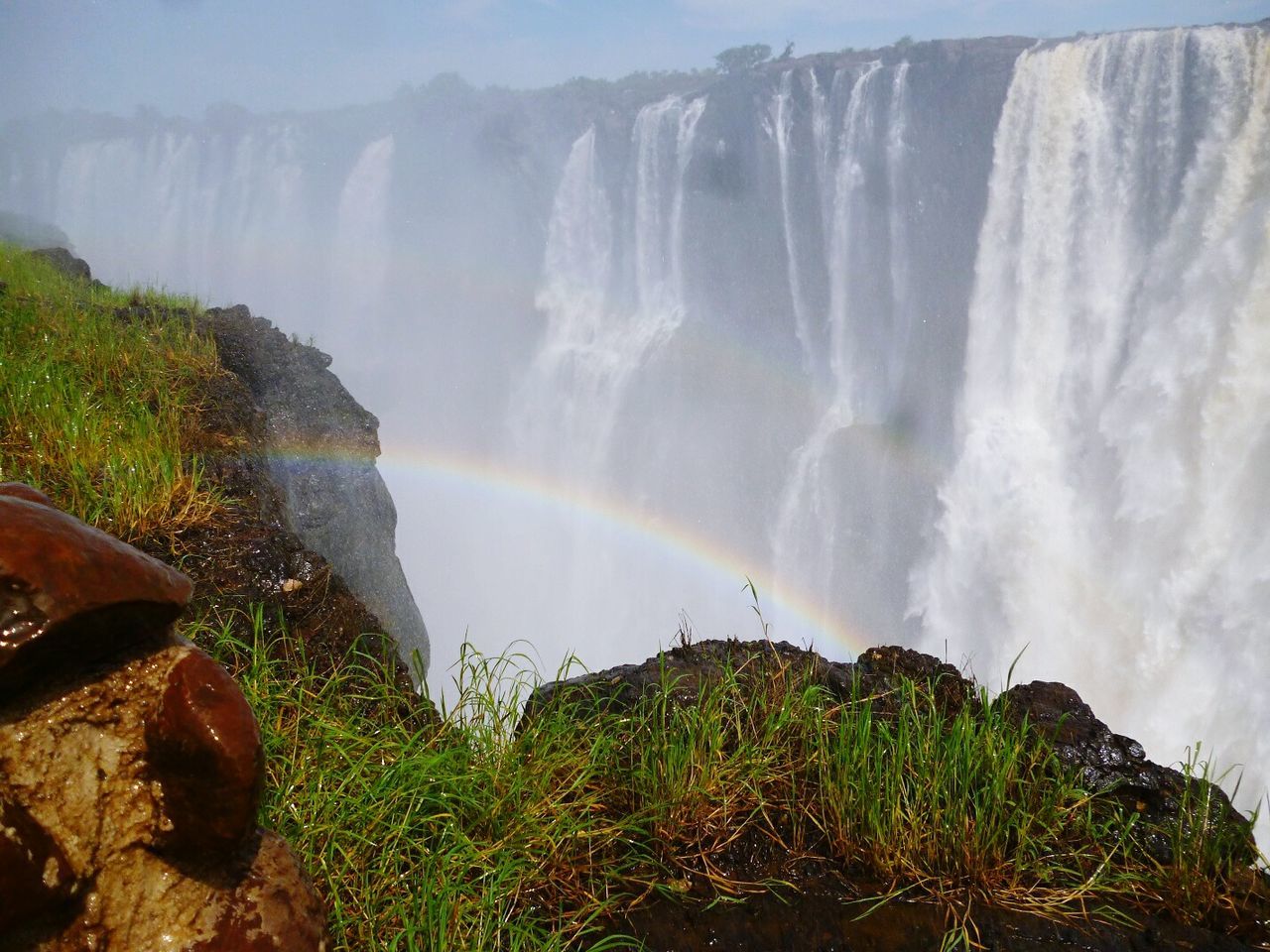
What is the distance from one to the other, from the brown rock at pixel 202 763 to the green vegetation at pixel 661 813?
50 centimetres

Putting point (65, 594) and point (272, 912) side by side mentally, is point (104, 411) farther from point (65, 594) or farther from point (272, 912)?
point (272, 912)

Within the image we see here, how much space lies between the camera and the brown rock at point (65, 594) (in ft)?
3.78

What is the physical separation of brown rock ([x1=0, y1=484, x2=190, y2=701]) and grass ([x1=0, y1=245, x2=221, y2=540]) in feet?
6.50

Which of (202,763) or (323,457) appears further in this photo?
(323,457)

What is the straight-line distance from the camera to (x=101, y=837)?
1248mm

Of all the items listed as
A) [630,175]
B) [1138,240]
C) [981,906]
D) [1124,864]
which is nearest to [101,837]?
[981,906]

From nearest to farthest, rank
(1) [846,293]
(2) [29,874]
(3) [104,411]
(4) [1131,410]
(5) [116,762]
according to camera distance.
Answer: (2) [29,874] → (5) [116,762] → (3) [104,411] → (4) [1131,410] → (1) [846,293]

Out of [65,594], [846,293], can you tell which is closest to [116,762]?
[65,594]

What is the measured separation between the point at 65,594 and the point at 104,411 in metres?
3.20

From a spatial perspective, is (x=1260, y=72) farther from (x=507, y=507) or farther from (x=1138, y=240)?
(x=507, y=507)

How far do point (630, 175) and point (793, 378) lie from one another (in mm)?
7512

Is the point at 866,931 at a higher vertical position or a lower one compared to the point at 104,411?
lower

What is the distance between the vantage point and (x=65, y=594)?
3.90ft

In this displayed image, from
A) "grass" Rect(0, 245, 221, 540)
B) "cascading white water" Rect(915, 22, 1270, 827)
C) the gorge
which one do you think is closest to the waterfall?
the gorge
